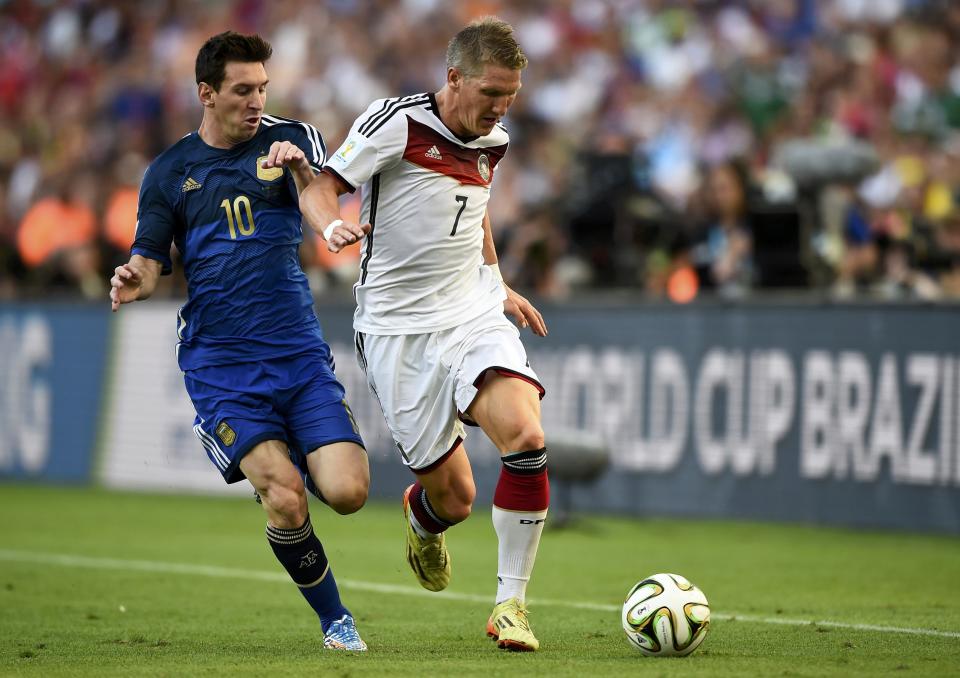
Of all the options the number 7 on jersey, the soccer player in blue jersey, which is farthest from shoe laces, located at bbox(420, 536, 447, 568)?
the number 7 on jersey

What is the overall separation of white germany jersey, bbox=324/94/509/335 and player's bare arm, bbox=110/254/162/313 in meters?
1.00

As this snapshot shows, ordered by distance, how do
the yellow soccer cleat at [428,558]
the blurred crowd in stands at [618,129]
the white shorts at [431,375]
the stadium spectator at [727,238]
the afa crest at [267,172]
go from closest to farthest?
the white shorts at [431,375]
the afa crest at [267,172]
the yellow soccer cleat at [428,558]
the blurred crowd in stands at [618,129]
the stadium spectator at [727,238]

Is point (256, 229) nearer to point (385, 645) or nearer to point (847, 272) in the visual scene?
point (385, 645)

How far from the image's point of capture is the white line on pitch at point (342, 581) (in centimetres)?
763

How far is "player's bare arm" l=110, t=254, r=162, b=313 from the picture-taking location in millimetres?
6977

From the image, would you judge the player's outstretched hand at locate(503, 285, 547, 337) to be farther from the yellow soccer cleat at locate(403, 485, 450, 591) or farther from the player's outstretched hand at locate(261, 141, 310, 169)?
the player's outstretched hand at locate(261, 141, 310, 169)

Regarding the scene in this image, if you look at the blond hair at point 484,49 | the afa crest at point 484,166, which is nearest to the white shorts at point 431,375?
the afa crest at point 484,166

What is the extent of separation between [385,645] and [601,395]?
7.50 m

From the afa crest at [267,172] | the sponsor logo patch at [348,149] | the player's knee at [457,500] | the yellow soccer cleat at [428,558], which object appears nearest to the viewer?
the sponsor logo patch at [348,149]

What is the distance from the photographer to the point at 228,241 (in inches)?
284

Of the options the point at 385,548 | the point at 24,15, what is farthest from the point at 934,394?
the point at 24,15

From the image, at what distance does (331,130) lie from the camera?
21.4m

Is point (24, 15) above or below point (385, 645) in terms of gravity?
above

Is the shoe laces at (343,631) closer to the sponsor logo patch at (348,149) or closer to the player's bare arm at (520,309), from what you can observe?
the player's bare arm at (520,309)
